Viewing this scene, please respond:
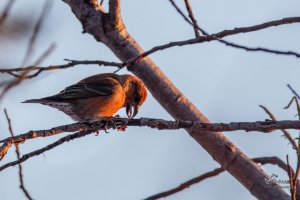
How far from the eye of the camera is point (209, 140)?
4.64 m

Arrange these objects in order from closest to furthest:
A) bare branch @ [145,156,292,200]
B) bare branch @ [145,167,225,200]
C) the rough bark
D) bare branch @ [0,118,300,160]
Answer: bare branch @ [0,118,300,160], the rough bark, bare branch @ [145,156,292,200], bare branch @ [145,167,225,200]

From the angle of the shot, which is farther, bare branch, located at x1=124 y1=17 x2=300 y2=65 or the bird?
the bird

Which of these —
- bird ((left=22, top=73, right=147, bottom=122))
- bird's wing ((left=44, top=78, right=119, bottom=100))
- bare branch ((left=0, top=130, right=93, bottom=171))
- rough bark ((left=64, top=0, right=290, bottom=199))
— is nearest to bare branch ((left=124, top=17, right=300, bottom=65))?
bare branch ((left=0, top=130, right=93, bottom=171))

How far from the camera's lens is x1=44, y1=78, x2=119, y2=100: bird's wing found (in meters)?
6.52

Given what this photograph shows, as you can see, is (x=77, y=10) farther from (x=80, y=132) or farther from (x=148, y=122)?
(x=148, y=122)

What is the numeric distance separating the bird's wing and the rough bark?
4.88 ft

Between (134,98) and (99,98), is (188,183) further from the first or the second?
(134,98)

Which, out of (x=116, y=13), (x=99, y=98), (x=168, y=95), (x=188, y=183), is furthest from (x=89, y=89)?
(x=188, y=183)

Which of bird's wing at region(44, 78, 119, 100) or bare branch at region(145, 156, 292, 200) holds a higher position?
bird's wing at region(44, 78, 119, 100)

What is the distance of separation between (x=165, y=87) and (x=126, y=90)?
250 cm

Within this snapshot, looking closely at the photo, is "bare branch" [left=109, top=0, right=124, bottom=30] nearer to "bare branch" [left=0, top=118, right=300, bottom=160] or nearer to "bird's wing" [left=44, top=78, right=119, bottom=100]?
"bare branch" [left=0, top=118, right=300, bottom=160]

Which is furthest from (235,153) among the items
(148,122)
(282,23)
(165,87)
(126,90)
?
(126,90)

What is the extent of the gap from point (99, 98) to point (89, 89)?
0.26m

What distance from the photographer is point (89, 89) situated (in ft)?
22.5
